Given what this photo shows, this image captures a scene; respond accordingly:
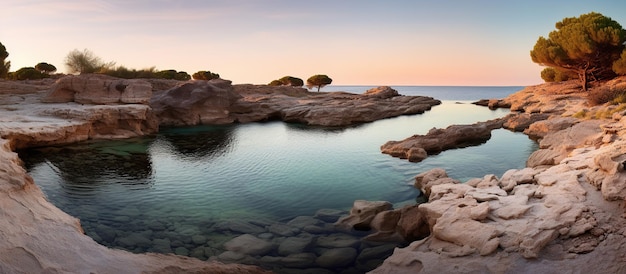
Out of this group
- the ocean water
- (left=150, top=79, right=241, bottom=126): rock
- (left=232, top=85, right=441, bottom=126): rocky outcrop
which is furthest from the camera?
(left=232, top=85, right=441, bottom=126): rocky outcrop

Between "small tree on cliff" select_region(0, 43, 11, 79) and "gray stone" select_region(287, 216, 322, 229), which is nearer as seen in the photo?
"gray stone" select_region(287, 216, 322, 229)

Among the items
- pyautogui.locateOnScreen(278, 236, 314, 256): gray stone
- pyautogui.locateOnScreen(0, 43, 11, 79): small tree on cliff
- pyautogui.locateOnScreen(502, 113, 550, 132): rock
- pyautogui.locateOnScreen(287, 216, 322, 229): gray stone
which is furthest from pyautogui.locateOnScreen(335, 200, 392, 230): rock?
pyautogui.locateOnScreen(0, 43, 11, 79): small tree on cliff

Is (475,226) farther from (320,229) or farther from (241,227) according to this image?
(241,227)

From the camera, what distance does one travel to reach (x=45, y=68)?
47781 mm

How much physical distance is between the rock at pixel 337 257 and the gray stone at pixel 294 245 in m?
0.53

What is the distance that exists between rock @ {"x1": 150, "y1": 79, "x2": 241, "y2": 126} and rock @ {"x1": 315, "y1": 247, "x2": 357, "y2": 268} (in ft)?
84.6

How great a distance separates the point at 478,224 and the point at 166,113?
29.0 meters

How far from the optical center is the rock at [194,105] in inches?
1225

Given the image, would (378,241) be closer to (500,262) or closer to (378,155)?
(500,262)

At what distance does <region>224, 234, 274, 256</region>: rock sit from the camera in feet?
25.3

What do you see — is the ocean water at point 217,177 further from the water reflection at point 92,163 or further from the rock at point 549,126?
the rock at point 549,126

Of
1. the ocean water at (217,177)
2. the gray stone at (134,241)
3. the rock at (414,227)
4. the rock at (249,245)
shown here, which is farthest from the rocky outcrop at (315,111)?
the gray stone at (134,241)

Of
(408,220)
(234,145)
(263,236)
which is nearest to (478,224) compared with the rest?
(408,220)

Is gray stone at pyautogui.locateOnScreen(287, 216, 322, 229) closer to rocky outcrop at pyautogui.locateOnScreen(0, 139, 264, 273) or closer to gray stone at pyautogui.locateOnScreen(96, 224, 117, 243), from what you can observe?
rocky outcrop at pyautogui.locateOnScreen(0, 139, 264, 273)
